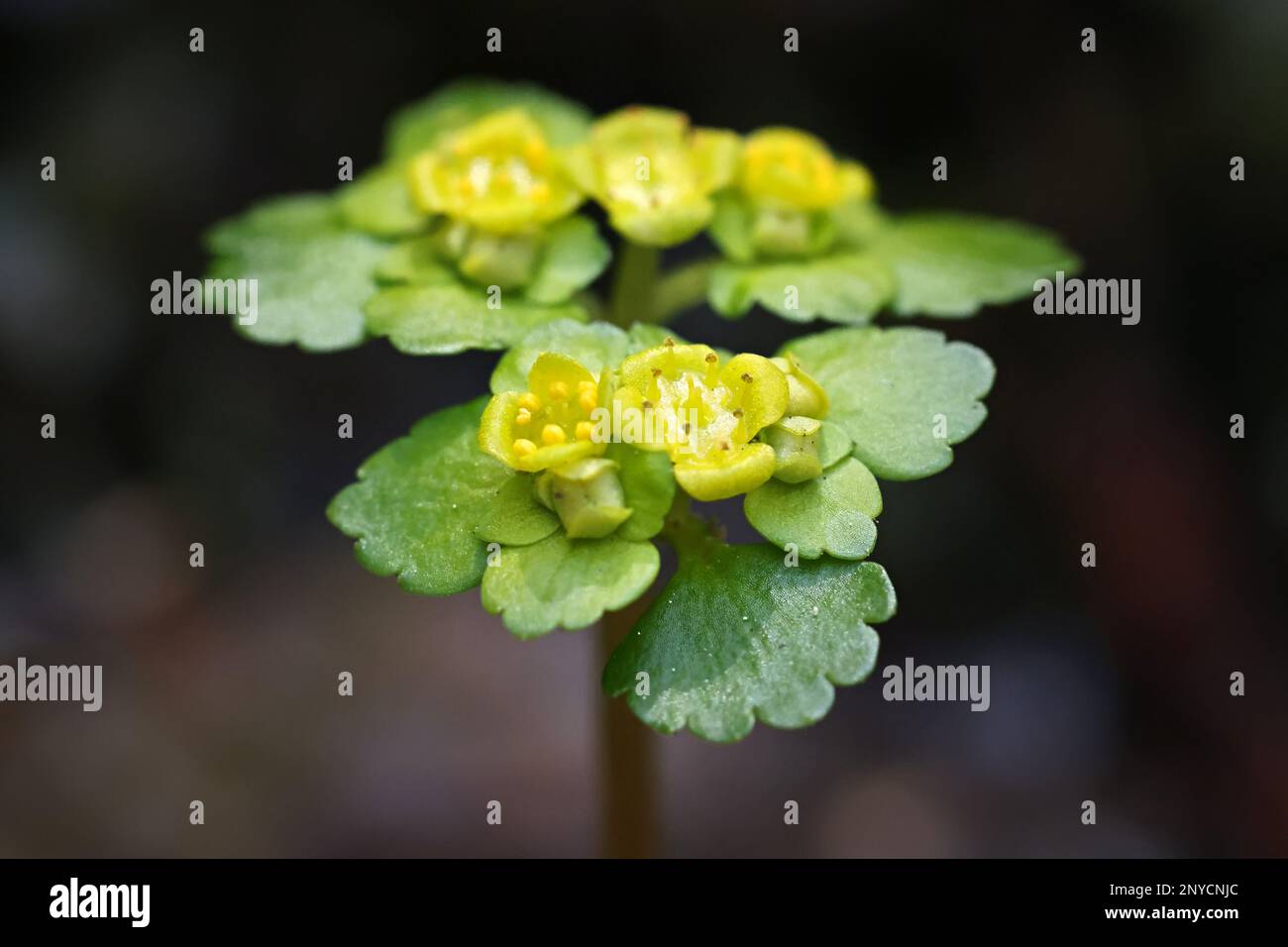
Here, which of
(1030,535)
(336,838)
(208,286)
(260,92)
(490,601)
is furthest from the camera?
(260,92)

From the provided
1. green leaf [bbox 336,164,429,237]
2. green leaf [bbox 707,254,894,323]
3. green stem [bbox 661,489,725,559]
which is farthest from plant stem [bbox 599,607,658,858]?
green leaf [bbox 336,164,429,237]

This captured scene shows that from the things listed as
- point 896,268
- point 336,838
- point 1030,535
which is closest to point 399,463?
point 896,268

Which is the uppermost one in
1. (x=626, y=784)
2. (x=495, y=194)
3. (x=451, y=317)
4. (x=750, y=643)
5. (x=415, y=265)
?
(x=495, y=194)

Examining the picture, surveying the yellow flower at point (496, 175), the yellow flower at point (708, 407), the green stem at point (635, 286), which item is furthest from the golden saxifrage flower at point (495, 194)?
the yellow flower at point (708, 407)

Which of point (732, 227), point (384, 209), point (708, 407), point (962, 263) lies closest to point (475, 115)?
point (384, 209)

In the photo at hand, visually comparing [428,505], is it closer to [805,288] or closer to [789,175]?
[805,288]

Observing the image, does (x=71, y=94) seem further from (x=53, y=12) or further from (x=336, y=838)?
(x=336, y=838)
